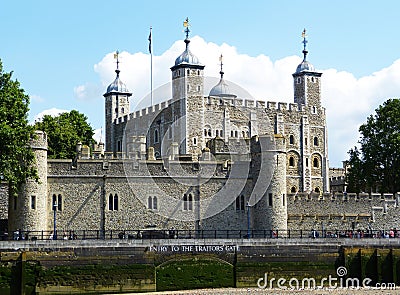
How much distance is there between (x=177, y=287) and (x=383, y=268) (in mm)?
11723

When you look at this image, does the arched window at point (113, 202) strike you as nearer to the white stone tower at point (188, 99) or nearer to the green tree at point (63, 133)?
the green tree at point (63, 133)

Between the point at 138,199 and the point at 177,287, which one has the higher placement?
the point at 138,199

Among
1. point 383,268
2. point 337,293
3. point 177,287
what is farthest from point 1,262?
point 383,268

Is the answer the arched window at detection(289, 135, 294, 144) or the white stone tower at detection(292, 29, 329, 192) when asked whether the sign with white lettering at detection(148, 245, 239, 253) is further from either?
the arched window at detection(289, 135, 294, 144)

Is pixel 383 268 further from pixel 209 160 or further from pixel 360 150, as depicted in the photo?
pixel 360 150

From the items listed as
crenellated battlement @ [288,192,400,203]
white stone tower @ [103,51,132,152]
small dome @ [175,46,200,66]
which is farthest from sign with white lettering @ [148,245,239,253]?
white stone tower @ [103,51,132,152]

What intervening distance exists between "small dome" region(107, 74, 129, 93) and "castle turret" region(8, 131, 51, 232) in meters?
40.9

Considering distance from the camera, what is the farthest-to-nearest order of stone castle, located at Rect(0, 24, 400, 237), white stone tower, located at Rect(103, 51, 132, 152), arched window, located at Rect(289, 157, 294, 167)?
white stone tower, located at Rect(103, 51, 132, 152) < arched window, located at Rect(289, 157, 294, 167) < stone castle, located at Rect(0, 24, 400, 237)

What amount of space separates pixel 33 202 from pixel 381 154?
1292 inches

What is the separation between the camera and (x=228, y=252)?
157 ft

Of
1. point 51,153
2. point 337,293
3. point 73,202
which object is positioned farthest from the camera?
point 51,153

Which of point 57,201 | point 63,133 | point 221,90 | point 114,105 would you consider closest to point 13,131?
point 57,201

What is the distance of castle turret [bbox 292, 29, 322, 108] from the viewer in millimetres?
88438

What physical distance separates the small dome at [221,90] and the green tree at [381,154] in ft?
51.1
